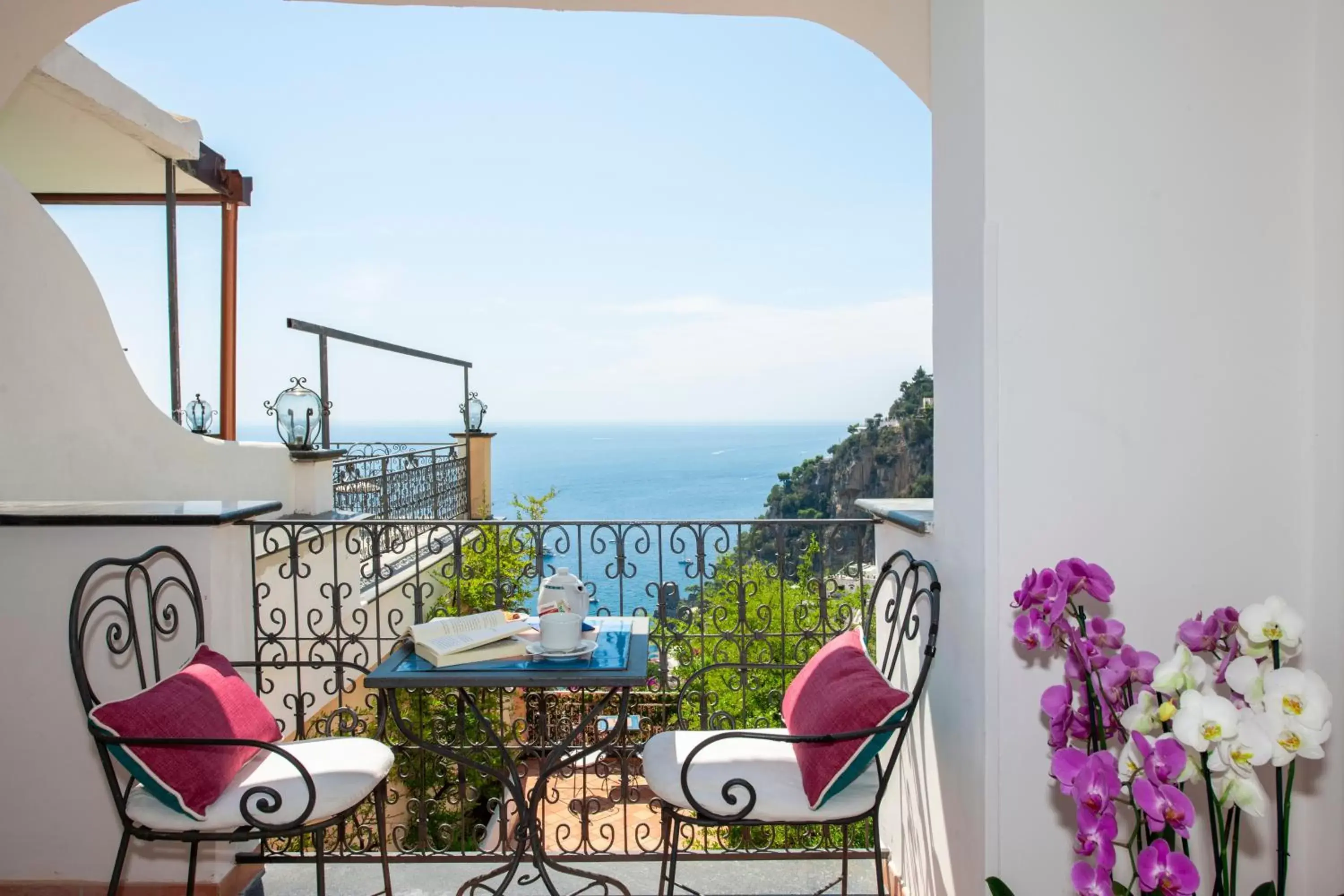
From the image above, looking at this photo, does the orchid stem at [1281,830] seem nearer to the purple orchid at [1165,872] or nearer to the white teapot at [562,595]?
the purple orchid at [1165,872]

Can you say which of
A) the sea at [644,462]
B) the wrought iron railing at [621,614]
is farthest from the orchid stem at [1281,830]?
the sea at [644,462]

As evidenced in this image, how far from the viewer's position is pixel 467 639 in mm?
1812

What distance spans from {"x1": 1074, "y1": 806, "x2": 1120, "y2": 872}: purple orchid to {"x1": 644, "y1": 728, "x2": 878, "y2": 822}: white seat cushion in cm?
70

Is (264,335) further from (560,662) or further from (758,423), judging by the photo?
(758,423)

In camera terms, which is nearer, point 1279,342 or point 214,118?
point 1279,342

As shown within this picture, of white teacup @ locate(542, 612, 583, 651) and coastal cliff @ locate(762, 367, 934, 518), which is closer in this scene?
white teacup @ locate(542, 612, 583, 651)

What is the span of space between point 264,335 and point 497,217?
1120cm

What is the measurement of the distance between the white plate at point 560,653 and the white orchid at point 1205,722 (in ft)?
3.85

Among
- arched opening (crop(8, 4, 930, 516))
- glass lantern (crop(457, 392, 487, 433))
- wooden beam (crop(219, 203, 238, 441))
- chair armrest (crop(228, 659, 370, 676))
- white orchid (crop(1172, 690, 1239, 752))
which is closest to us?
white orchid (crop(1172, 690, 1239, 752))

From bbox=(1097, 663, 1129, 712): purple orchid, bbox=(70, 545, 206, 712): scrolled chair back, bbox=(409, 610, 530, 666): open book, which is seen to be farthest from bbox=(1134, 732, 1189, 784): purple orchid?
bbox=(70, 545, 206, 712): scrolled chair back

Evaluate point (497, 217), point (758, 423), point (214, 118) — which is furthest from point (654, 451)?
point (214, 118)

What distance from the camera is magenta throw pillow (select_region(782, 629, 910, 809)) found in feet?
5.26

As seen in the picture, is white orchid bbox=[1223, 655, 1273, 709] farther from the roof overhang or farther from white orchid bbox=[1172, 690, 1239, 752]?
the roof overhang

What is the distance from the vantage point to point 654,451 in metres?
69.8
